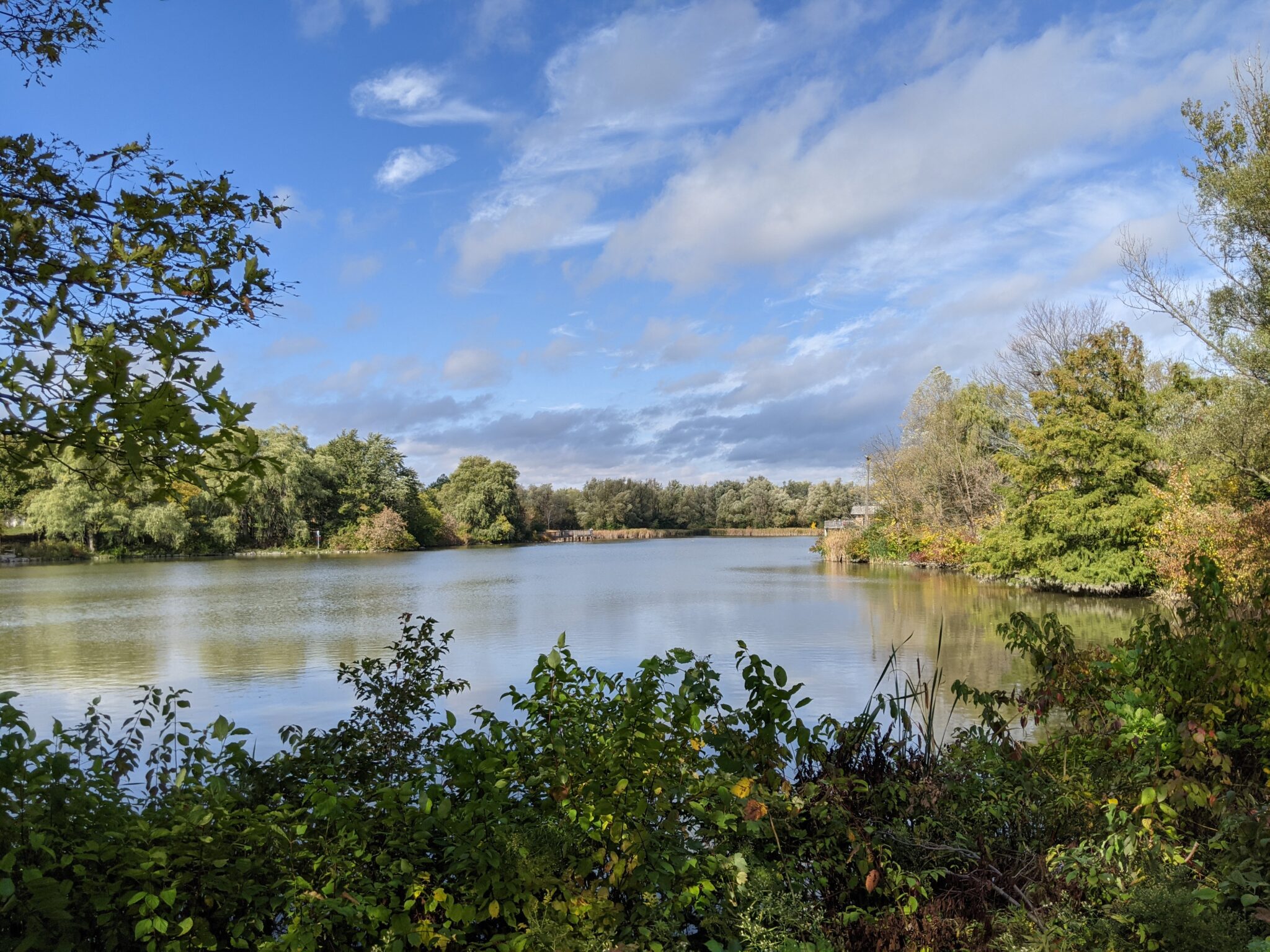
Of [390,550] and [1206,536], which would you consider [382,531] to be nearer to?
[390,550]

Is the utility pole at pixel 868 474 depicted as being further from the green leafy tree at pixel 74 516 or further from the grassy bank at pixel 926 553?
the green leafy tree at pixel 74 516

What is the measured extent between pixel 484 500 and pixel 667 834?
56582mm

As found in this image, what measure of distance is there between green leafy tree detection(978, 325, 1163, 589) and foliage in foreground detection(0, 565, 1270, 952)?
14548 mm

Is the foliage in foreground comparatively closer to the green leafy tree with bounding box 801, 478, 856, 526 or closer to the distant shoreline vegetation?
the distant shoreline vegetation

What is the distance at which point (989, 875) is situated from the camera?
2775 millimetres

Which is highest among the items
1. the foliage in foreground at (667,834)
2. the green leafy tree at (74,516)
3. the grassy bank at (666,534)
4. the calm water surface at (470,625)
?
the green leafy tree at (74,516)

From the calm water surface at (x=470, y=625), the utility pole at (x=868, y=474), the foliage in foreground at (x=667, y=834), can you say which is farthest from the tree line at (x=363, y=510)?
the foliage in foreground at (x=667, y=834)

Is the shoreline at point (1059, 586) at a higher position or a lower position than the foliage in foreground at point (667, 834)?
lower

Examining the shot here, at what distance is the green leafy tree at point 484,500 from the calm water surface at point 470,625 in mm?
29498

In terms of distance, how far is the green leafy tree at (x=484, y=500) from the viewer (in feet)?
188

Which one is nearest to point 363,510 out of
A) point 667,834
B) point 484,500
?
point 484,500

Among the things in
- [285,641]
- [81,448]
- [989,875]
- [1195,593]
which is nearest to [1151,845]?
[989,875]

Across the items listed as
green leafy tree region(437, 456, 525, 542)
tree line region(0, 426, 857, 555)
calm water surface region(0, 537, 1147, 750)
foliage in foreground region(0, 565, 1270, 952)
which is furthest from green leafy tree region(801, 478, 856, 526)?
foliage in foreground region(0, 565, 1270, 952)

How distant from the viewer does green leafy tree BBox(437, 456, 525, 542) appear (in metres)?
57.3
